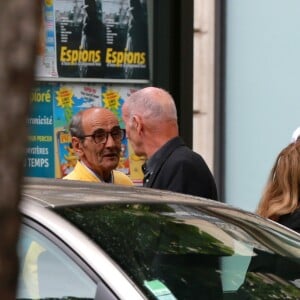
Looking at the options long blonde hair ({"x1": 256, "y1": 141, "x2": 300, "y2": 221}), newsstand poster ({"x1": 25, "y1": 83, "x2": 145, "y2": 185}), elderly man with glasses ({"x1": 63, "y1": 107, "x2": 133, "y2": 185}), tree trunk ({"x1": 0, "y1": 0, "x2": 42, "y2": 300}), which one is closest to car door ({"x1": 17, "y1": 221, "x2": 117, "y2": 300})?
tree trunk ({"x1": 0, "y1": 0, "x2": 42, "y2": 300})

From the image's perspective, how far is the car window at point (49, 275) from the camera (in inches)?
116

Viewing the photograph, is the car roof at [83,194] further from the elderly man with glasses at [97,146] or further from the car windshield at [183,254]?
the elderly man with glasses at [97,146]

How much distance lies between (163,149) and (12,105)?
14.1ft

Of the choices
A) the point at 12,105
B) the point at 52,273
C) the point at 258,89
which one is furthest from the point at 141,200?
the point at 258,89

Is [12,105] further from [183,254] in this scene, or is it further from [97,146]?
[97,146]

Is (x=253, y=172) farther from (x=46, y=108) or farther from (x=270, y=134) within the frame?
(x=46, y=108)

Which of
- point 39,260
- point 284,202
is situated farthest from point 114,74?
point 39,260

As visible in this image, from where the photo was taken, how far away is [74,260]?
2963 mm

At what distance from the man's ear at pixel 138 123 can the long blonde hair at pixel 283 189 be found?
1020mm

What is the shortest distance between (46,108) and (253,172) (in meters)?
1.89

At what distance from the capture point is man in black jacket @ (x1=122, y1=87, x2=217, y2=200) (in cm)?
542

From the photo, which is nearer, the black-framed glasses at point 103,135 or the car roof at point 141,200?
the car roof at point 141,200

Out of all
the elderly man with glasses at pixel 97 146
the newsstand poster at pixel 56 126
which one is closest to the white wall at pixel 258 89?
the newsstand poster at pixel 56 126

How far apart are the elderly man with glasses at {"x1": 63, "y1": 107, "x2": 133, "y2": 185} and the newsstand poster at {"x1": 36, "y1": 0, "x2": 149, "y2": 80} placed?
235 centimetres
